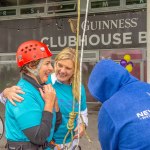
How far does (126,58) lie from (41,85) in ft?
25.5

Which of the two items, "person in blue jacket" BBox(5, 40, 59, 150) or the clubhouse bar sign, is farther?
the clubhouse bar sign

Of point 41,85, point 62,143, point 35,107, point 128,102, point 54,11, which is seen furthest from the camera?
point 54,11

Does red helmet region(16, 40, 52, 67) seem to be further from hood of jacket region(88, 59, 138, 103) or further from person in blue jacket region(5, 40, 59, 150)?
hood of jacket region(88, 59, 138, 103)

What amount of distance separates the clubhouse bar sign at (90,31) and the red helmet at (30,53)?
25.1 ft

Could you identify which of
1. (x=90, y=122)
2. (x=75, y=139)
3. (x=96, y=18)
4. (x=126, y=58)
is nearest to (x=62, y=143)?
(x=75, y=139)

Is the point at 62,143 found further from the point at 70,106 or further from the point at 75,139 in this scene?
the point at 70,106

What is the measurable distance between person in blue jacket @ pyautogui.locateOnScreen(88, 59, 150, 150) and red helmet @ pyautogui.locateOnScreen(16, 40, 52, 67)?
70 centimetres

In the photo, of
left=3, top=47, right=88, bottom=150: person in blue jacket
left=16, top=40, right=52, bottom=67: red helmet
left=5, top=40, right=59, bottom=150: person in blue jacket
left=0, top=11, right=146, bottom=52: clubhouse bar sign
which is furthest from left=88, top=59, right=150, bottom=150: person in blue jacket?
left=0, top=11, right=146, bottom=52: clubhouse bar sign

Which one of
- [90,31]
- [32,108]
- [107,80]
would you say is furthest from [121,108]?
[90,31]

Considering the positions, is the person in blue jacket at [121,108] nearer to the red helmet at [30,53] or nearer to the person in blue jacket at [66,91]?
the red helmet at [30,53]

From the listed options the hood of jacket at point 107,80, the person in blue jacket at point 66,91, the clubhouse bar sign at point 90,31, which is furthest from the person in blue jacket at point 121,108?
the clubhouse bar sign at point 90,31

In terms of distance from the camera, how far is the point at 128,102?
163 cm

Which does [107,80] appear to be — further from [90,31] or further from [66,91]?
[90,31]

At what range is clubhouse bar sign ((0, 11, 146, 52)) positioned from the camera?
9.96 m
